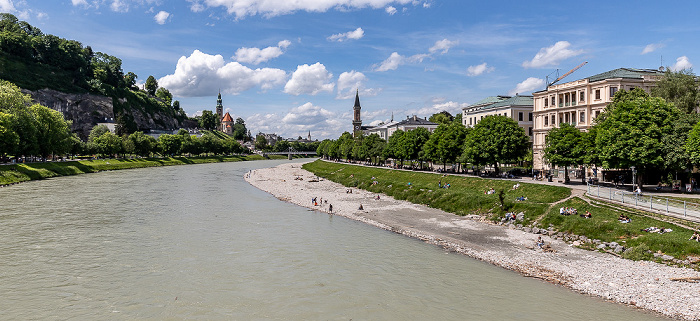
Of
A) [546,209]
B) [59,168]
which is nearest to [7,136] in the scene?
[59,168]

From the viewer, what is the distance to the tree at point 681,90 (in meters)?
57.6

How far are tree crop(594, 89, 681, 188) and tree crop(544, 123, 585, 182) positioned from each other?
7.56 metres

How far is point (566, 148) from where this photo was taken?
58.6 metres

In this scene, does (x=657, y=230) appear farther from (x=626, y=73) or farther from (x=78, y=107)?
(x=78, y=107)

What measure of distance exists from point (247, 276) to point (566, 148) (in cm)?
4974

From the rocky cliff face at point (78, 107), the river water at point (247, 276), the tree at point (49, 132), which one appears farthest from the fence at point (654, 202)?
the rocky cliff face at point (78, 107)

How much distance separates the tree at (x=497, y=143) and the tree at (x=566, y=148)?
313 inches

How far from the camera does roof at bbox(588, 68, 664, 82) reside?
6912cm

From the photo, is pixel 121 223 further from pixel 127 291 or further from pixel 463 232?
pixel 463 232

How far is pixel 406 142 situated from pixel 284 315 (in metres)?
84.9

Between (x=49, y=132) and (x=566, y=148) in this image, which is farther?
(x=49, y=132)

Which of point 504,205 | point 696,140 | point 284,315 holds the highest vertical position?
point 696,140

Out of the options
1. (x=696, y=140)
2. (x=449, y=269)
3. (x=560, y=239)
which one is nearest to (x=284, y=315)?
(x=449, y=269)

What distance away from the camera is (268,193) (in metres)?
78.6
